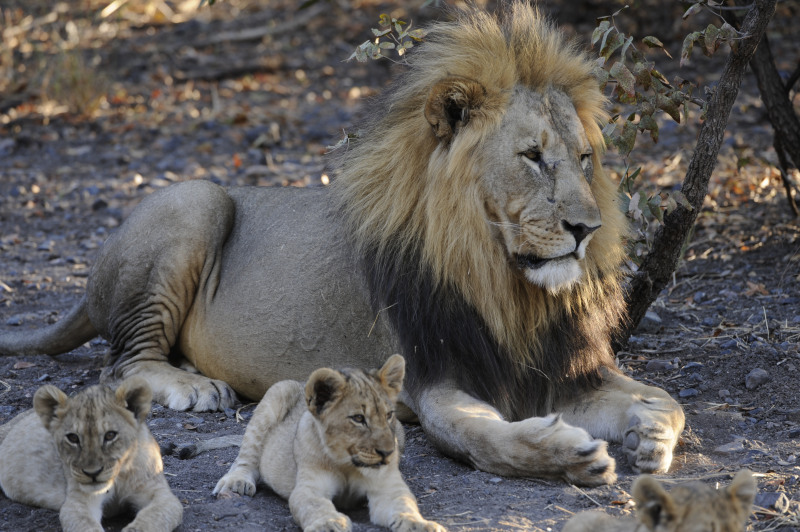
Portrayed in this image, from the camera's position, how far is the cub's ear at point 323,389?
3.10m

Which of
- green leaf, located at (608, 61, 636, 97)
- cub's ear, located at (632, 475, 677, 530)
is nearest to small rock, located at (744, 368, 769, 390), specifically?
green leaf, located at (608, 61, 636, 97)

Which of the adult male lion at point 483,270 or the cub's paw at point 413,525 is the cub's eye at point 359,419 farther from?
the adult male lion at point 483,270

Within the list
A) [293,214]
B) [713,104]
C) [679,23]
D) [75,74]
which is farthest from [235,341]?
[679,23]

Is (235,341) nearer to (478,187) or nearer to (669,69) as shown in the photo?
(478,187)

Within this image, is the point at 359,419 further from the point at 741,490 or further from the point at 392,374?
the point at 741,490

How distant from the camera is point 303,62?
11703 mm

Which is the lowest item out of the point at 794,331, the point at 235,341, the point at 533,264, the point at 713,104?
the point at 235,341

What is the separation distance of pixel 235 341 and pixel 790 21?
8.52 meters

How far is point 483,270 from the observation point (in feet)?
12.8

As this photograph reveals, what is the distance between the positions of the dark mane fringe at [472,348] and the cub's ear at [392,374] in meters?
0.73

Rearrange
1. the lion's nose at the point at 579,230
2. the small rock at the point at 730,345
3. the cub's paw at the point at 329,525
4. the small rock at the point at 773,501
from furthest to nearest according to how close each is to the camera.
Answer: the small rock at the point at 730,345, the lion's nose at the point at 579,230, the small rock at the point at 773,501, the cub's paw at the point at 329,525

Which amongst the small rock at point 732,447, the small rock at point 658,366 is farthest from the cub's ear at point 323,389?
the small rock at point 658,366

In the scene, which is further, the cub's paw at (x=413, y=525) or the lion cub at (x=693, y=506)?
the cub's paw at (x=413, y=525)

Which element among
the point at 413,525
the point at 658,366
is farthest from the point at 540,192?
the point at 658,366
